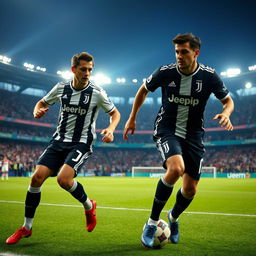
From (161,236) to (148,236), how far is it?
19 centimetres

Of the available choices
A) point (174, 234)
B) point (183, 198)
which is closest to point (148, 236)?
point (174, 234)

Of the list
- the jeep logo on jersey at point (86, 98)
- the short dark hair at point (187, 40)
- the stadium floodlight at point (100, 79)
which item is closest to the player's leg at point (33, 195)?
the jeep logo on jersey at point (86, 98)

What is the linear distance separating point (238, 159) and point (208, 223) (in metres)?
39.2

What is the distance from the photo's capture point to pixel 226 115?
3.78 meters

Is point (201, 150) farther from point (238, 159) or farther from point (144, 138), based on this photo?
point (144, 138)

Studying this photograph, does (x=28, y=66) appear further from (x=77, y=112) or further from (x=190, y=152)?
(x=190, y=152)

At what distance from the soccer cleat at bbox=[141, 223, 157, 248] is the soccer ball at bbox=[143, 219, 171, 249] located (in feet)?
0.20

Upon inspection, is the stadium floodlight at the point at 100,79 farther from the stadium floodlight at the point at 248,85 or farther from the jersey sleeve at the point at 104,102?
the jersey sleeve at the point at 104,102

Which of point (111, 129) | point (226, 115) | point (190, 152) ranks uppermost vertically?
point (226, 115)

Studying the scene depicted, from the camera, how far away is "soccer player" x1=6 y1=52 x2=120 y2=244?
4.05 metres

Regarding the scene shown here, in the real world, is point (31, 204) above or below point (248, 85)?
below

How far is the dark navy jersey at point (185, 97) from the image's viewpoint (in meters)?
4.00

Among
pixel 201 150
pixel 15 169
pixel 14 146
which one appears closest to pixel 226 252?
pixel 201 150

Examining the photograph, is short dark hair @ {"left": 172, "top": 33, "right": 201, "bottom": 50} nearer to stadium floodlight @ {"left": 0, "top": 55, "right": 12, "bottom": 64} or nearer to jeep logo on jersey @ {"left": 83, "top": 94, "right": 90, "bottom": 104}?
jeep logo on jersey @ {"left": 83, "top": 94, "right": 90, "bottom": 104}
